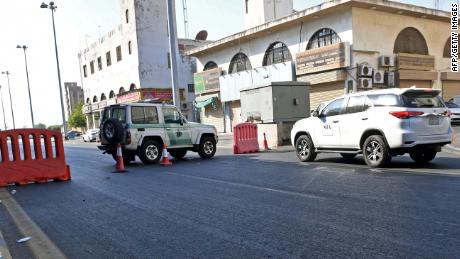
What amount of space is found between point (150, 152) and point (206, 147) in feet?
7.27

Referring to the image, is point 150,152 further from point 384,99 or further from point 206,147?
point 384,99

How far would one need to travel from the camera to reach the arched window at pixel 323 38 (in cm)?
2347

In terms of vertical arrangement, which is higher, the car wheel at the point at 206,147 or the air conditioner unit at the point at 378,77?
the air conditioner unit at the point at 378,77

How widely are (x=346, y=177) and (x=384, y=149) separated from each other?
1454mm

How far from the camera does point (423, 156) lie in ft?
31.9

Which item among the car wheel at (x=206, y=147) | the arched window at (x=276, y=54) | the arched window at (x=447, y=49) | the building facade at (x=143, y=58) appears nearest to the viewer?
the car wheel at (x=206, y=147)

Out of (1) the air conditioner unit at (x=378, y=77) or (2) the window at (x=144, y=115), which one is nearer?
(2) the window at (x=144, y=115)

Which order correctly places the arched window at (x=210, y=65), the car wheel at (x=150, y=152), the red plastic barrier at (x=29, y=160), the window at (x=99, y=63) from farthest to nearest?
the window at (x=99, y=63), the arched window at (x=210, y=65), the car wheel at (x=150, y=152), the red plastic barrier at (x=29, y=160)

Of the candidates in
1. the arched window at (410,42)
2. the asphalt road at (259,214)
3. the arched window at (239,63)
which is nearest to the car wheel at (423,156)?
the asphalt road at (259,214)

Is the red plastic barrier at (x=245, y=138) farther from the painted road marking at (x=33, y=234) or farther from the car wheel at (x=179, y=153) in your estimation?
the painted road marking at (x=33, y=234)

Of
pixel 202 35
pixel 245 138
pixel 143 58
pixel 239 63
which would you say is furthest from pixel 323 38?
pixel 202 35

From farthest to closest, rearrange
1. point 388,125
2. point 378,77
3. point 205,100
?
point 205,100
point 378,77
point 388,125

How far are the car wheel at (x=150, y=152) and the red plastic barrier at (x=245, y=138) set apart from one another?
134 inches

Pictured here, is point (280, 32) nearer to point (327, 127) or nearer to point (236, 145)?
point (236, 145)
